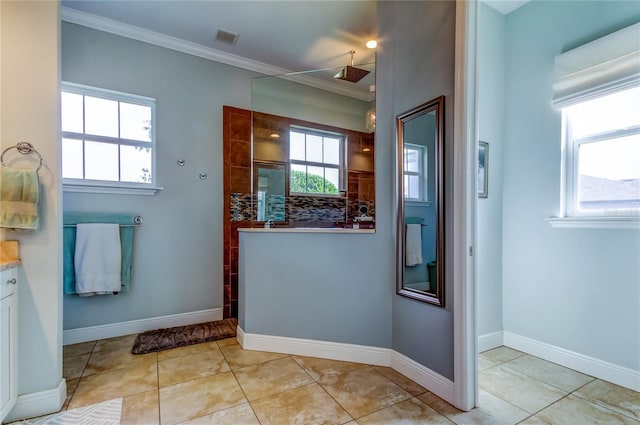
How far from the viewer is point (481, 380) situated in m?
2.01

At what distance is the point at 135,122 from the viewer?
288cm

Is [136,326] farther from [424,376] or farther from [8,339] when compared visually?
[424,376]

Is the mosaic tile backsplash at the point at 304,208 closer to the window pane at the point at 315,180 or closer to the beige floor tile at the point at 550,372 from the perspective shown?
the window pane at the point at 315,180

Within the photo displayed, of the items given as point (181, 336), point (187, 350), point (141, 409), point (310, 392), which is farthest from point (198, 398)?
point (181, 336)

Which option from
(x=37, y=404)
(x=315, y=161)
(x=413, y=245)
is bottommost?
(x=37, y=404)

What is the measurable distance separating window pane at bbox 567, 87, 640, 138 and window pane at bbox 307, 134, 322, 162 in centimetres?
236

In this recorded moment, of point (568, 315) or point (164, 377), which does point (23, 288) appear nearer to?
point (164, 377)

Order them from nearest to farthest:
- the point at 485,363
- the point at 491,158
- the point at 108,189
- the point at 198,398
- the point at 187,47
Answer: the point at 198,398, the point at 485,363, the point at 491,158, the point at 108,189, the point at 187,47

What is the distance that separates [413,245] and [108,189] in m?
2.63

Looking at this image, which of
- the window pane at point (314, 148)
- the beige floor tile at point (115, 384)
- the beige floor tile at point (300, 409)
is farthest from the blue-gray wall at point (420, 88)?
the beige floor tile at point (115, 384)

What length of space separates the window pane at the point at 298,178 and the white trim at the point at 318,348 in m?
1.66

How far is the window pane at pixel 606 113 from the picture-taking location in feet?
6.47

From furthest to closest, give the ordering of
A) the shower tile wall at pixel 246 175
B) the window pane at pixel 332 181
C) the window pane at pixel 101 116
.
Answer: the window pane at pixel 332 181 < the shower tile wall at pixel 246 175 < the window pane at pixel 101 116

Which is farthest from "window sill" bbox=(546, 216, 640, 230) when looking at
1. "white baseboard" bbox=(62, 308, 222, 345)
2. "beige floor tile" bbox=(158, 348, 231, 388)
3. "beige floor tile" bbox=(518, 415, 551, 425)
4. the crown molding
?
"white baseboard" bbox=(62, 308, 222, 345)
